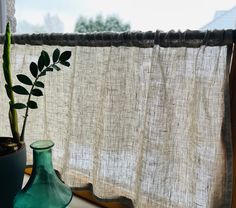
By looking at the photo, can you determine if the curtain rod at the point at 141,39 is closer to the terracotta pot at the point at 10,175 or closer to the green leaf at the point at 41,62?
the green leaf at the point at 41,62

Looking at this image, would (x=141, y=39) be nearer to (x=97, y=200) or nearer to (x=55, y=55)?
(x=55, y=55)

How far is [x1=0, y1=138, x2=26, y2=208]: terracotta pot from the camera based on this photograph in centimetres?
68

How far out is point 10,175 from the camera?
2.27ft

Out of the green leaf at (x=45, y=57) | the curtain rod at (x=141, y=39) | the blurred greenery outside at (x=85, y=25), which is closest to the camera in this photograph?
the curtain rod at (x=141, y=39)

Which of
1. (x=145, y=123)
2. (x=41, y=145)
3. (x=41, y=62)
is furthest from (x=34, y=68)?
(x=145, y=123)

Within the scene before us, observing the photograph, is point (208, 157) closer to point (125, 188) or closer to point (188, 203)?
point (188, 203)

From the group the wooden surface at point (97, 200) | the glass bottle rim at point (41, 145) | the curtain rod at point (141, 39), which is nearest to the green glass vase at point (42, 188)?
the glass bottle rim at point (41, 145)

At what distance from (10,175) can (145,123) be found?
34 centimetres

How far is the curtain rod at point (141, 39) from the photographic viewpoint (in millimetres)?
595

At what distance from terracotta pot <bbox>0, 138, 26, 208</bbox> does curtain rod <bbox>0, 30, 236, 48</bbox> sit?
12.5 inches

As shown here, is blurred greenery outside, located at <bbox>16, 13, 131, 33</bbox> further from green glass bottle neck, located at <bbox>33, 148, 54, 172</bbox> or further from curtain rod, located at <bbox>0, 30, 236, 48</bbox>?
green glass bottle neck, located at <bbox>33, 148, 54, 172</bbox>

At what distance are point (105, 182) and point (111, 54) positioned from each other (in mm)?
342

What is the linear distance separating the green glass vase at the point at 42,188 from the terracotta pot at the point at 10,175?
0.03 meters

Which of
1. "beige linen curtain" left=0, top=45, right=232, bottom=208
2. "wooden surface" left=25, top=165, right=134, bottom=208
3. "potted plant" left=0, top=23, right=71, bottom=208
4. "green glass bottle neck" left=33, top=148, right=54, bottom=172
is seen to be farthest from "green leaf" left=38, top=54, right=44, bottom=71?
"wooden surface" left=25, top=165, right=134, bottom=208
